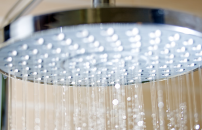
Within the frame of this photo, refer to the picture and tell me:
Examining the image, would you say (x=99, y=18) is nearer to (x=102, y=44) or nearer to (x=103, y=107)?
(x=102, y=44)

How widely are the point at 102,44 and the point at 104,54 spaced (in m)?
0.05

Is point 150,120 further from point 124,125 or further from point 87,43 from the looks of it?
point 87,43

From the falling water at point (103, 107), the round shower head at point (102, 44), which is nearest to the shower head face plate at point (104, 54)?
the round shower head at point (102, 44)

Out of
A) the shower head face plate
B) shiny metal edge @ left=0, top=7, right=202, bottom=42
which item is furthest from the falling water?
shiny metal edge @ left=0, top=7, right=202, bottom=42

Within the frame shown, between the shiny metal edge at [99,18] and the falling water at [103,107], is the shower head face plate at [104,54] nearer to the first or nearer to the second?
the shiny metal edge at [99,18]

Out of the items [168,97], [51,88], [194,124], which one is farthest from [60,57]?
[194,124]

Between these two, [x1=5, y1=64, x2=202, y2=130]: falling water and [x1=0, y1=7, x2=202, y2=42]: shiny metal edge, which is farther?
[x1=5, y1=64, x2=202, y2=130]: falling water

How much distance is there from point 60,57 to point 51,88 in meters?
0.75

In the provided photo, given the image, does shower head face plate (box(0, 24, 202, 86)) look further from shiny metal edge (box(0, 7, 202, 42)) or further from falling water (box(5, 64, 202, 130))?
falling water (box(5, 64, 202, 130))

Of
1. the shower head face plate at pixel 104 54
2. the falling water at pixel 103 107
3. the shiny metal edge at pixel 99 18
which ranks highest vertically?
the shiny metal edge at pixel 99 18

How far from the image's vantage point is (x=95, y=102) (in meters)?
1.19

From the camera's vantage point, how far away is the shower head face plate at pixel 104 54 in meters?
0.31

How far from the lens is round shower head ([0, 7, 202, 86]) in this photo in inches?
11.7

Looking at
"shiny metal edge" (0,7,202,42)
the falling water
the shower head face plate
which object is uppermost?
"shiny metal edge" (0,7,202,42)
